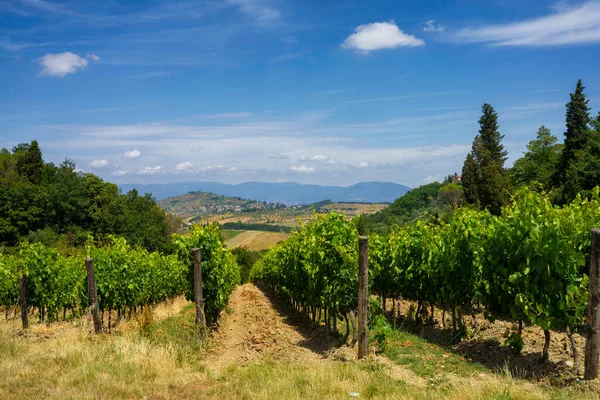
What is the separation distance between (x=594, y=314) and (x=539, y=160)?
202 ft

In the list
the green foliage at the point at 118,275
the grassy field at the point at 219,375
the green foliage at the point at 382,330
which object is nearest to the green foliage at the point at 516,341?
the grassy field at the point at 219,375

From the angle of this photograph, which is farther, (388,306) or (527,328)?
(388,306)

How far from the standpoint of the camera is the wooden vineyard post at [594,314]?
5660 mm

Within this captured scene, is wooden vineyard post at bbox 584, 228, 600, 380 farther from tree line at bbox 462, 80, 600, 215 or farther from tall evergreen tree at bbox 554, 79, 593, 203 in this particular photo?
tall evergreen tree at bbox 554, 79, 593, 203

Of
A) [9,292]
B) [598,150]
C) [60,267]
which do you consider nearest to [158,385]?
[60,267]

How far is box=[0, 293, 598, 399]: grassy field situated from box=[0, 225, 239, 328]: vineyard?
250 centimetres

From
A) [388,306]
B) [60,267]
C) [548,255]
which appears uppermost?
[548,255]

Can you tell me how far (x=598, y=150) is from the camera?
3428 cm

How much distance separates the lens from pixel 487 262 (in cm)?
859

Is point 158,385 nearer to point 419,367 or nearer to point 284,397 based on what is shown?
point 284,397

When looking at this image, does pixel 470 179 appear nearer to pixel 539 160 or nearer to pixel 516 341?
pixel 539 160

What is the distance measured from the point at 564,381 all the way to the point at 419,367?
229 centimetres

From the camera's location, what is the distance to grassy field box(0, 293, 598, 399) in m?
5.66

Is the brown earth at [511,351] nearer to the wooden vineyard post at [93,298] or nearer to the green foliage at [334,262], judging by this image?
the green foliage at [334,262]
